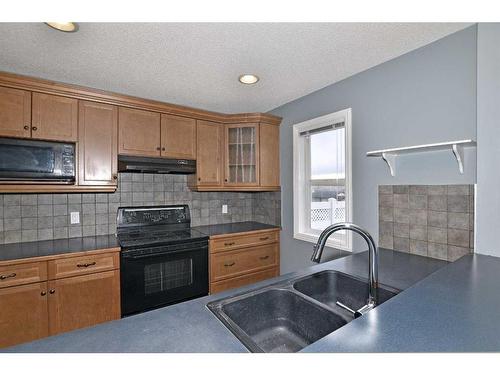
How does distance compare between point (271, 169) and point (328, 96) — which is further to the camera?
point (271, 169)

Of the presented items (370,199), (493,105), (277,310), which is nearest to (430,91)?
(493,105)

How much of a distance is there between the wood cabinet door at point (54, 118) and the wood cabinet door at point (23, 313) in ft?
3.63

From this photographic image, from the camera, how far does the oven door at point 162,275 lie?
201cm

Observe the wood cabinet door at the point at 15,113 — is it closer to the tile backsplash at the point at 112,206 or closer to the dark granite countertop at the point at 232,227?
the tile backsplash at the point at 112,206

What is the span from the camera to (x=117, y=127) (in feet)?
7.36

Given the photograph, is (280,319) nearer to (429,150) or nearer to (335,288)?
(335,288)

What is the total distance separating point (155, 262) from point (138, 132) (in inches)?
47.1

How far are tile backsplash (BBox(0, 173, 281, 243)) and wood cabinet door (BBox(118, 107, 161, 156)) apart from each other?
40 cm

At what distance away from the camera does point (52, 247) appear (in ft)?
6.43

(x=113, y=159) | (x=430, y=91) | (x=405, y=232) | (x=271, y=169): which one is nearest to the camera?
(x=430, y=91)

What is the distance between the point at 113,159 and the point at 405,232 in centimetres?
240

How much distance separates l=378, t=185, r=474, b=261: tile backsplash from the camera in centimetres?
145

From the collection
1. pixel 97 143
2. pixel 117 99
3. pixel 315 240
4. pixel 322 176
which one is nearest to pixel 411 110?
pixel 322 176

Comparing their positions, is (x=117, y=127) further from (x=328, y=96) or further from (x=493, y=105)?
(x=493, y=105)
